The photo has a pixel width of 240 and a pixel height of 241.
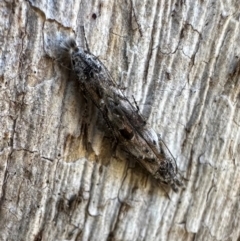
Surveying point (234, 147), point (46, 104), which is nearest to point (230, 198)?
point (234, 147)

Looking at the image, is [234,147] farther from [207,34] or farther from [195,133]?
[207,34]

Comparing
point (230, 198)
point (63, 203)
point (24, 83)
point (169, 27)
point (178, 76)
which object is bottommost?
point (63, 203)

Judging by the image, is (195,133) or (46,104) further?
(195,133)

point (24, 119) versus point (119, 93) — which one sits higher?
point (119, 93)
